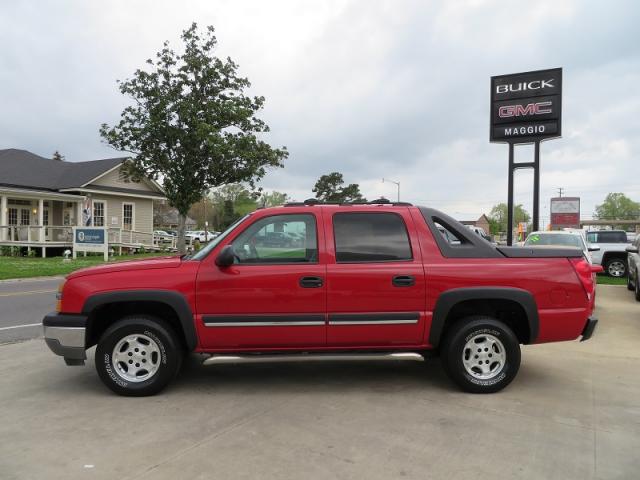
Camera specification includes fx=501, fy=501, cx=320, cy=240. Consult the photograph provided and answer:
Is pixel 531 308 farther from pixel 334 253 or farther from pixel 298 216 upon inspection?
pixel 298 216

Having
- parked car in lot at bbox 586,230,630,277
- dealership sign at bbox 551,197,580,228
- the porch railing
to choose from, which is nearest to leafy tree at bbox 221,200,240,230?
dealership sign at bbox 551,197,580,228

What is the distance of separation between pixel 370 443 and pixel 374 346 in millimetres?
1194

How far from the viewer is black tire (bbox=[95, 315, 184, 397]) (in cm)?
453

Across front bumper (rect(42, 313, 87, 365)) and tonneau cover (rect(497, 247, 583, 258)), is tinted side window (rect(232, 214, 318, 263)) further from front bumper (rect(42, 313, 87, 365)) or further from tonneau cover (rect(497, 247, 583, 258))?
tonneau cover (rect(497, 247, 583, 258))

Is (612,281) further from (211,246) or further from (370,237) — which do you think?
(211,246)

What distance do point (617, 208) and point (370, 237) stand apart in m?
158

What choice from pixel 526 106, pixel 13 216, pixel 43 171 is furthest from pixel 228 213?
pixel 526 106

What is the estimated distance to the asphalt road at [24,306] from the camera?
7703 mm

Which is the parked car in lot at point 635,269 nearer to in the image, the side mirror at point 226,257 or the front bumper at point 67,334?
the side mirror at point 226,257

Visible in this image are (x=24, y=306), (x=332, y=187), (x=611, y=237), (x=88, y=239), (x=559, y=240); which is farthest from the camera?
(x=332, y=187)

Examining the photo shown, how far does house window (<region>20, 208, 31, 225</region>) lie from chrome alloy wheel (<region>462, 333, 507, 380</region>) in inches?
1187

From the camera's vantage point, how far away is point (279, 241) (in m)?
4.71

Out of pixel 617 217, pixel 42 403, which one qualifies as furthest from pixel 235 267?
pixel 617 217

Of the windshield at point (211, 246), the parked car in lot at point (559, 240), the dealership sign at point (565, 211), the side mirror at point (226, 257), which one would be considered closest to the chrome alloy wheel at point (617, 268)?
the parked car in lot at point (559, 240)
